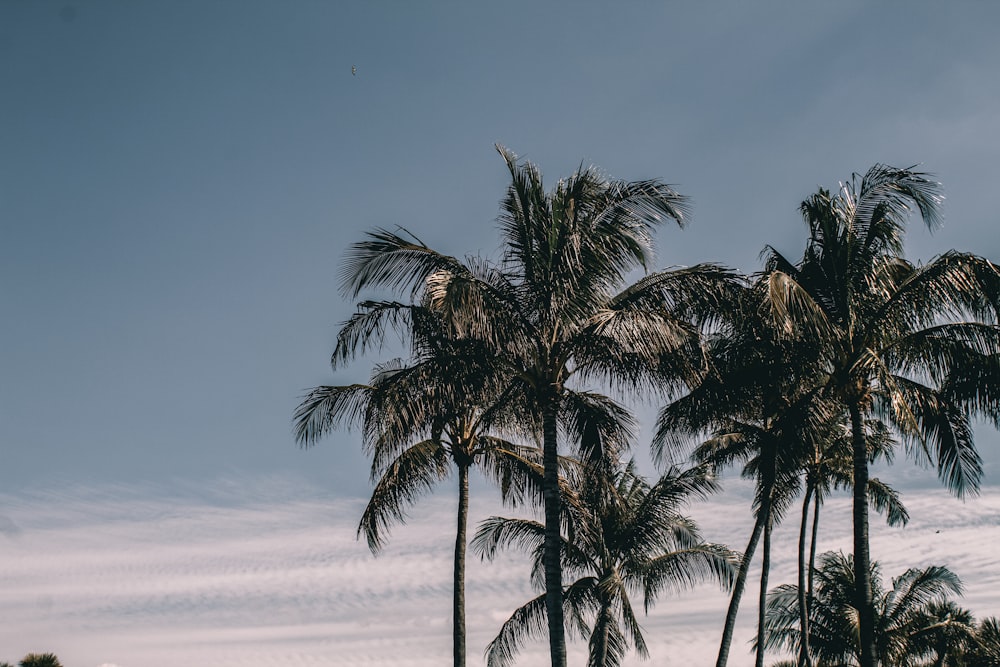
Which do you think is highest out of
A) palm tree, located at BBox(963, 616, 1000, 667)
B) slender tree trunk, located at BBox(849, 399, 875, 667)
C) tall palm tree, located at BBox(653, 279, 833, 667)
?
tall palm tree, located at BBox(653, 279, 833, 667)

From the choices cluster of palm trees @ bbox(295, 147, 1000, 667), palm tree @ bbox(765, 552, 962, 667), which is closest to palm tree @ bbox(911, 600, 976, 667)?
palm tree @ bbox(765, 552, 962, 667)

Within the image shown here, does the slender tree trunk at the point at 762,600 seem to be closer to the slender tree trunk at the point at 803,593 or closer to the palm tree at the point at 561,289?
the slender tree trunk at the point at 803,593

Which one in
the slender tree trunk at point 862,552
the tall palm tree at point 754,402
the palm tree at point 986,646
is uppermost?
the tall palm tree at point 754,402

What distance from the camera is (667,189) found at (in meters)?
16.4

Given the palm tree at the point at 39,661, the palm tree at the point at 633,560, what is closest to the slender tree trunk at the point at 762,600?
the palm tree at the point at 633,560

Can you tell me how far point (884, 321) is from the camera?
55.0 ft

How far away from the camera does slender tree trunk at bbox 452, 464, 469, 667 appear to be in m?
20.5

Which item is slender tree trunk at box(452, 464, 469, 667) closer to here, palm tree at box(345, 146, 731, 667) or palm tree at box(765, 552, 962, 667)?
palm tree at box(345, 146, 731, 667)

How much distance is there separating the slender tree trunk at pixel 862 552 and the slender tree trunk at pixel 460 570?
8.24 meters

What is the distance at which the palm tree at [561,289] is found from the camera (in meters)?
15.3

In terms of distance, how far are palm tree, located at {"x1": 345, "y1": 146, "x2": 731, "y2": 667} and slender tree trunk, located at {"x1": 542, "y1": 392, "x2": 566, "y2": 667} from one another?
2 cm

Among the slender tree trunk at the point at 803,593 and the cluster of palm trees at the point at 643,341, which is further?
the slender tree trunk at the point at 803,593

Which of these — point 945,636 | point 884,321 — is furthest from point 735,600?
point 945,636

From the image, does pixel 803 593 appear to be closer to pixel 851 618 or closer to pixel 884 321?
pixel 851 618
